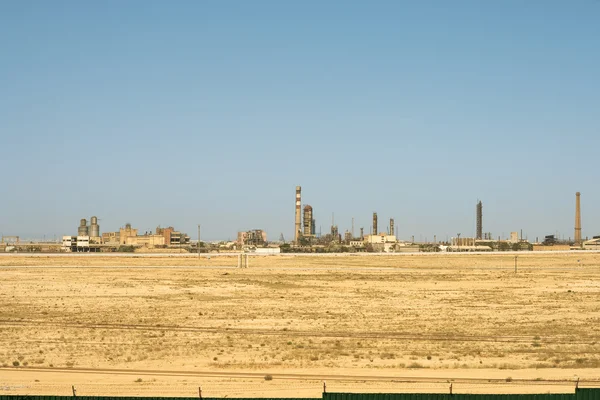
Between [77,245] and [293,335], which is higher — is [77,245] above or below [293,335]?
above

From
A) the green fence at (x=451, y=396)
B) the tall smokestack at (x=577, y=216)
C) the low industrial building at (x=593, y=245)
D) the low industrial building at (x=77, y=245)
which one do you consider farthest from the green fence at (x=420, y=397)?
the tall smokestack at (x=577, y=216)

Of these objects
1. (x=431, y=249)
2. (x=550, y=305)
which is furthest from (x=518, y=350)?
(x=431, y=249)

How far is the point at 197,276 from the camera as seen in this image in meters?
75.3

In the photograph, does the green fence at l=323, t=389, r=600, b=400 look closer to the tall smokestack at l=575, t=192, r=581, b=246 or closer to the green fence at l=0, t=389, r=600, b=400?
the green fence at l=0, t=389, r=600, b=400

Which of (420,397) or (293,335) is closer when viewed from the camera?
(420,397)

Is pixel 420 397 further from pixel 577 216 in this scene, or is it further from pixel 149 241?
pixel 149 241

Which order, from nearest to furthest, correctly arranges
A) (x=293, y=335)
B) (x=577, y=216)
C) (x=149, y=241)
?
(x=293, y=335), (x=577, y=216), (x=149, y=241)

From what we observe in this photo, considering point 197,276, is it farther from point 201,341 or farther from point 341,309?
point 201,341

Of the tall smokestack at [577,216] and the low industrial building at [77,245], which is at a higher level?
the tall smokestack at [577,216]

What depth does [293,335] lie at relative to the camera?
39438 mm

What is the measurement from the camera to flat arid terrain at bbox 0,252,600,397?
28172 millimetres

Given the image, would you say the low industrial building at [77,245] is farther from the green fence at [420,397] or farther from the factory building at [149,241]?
the green fence at [420,397]

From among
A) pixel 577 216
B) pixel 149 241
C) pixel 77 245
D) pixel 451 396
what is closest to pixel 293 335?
pixel 451 396

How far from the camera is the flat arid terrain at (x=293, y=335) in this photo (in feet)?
92.4
